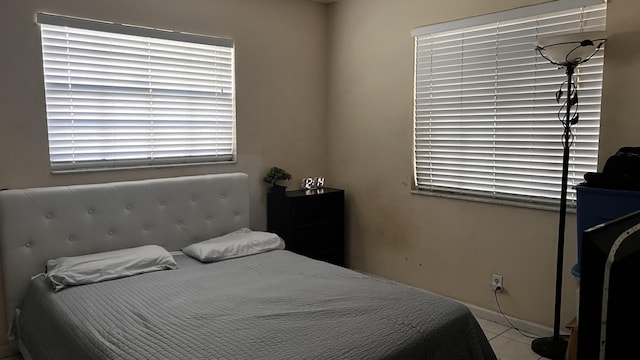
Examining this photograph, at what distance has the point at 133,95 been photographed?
3291 mm

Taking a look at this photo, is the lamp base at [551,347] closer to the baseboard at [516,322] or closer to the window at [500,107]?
the baseboard at [516,322]

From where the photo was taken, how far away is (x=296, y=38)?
4195 millimetres

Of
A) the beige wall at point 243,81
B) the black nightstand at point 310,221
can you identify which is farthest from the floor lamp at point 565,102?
the beige wall at point 243,81

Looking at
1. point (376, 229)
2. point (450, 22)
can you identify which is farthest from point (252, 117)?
point (450, 22)

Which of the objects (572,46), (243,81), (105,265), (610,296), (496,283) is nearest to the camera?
(610,296)

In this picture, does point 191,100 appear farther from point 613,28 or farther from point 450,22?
point 613,28

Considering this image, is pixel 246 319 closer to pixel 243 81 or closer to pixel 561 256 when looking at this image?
pixel 561 256

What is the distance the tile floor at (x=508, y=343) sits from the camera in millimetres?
2893

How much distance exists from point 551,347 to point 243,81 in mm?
2965

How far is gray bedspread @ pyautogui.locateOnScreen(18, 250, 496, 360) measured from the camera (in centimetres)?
192

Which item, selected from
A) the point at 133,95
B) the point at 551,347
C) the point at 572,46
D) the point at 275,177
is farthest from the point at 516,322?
the point at 133,95

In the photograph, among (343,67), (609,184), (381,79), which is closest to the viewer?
(609,184)

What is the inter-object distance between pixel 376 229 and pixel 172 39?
2.32 metres

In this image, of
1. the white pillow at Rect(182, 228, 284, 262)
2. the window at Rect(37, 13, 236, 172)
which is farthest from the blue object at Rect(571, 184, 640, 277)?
the window at Rect(37, 13, 236, 172)
